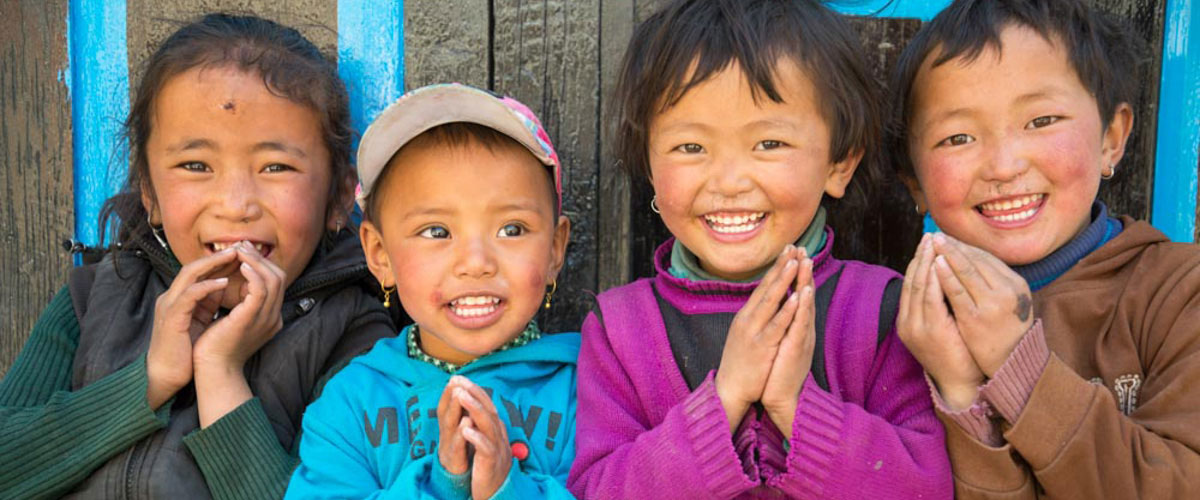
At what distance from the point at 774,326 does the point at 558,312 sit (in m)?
1.02

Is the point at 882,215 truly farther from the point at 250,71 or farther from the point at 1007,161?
the point at 250,71

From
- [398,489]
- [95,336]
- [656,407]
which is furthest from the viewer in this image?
[95,336]

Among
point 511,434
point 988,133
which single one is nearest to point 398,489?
point 511,434

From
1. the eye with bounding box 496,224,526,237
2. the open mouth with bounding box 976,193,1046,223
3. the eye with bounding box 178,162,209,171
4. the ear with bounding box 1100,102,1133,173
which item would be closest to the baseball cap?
the eye with bounding box 496,224,526,237

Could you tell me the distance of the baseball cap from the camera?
204 cm

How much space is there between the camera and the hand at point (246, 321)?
84.0 inches

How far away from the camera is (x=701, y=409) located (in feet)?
5.62

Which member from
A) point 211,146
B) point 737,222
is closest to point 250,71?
point 211,146

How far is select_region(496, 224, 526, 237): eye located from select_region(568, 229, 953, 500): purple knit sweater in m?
0.23

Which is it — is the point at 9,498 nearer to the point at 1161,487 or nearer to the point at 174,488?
the point at 174,488

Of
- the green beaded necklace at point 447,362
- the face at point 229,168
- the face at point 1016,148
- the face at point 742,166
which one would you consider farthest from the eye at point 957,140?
A: the face at point 229,168

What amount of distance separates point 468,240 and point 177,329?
717 mm

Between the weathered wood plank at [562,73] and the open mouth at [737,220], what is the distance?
1.91ft

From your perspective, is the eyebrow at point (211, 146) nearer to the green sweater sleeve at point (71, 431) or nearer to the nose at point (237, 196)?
the nose at point (237, 196)
